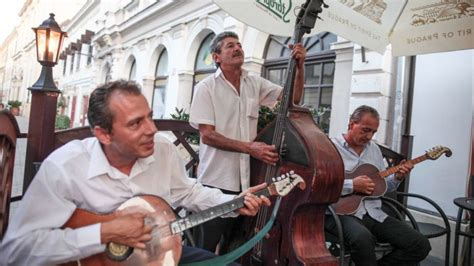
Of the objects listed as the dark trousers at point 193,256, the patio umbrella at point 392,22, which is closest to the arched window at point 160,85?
the patio umbrella at point 392,22

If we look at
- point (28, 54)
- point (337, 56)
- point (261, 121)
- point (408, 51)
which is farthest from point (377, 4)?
point (28, 54)

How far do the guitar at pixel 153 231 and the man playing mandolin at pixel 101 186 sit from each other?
1.5 inches

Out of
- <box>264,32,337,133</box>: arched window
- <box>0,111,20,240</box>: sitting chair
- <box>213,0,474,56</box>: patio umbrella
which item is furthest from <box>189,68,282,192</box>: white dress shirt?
<box>264,32,337,133</box>: arched window

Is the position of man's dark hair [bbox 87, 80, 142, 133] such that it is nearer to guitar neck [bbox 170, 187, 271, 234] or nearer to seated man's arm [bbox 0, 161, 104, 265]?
seated man's arm [bbox 0, 161, 104, 265]

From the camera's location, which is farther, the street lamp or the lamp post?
the street lamp

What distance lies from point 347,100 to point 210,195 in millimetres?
4352

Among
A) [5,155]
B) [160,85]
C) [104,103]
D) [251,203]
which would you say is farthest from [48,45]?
[160,85]

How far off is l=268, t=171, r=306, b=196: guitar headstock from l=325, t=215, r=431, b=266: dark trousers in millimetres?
857

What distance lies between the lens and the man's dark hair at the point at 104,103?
1595 mm

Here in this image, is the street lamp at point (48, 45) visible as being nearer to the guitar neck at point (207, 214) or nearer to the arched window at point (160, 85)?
the guitar neck at point (207, 214)

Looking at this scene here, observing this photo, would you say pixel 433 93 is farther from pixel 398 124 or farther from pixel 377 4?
pixel 377 4

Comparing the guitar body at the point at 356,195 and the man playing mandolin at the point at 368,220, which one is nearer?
the man playing mandolin at the point at 368,220

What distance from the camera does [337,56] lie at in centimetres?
593

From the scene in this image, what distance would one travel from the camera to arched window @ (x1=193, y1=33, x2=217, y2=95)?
10.7m
